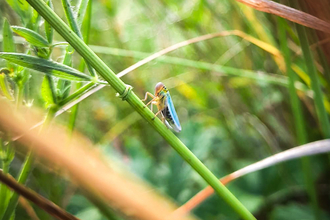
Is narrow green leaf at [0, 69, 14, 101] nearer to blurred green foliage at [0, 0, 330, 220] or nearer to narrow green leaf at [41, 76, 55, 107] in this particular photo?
narrow green leaf at [41, 76, 55, 107]

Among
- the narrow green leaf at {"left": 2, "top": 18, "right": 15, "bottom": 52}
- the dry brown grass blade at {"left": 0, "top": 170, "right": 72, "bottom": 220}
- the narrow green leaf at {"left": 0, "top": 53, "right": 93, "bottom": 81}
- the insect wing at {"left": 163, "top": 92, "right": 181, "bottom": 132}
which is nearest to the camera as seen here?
the dry brown grass blade at {"left": 0, "top": 170, "right": 72, "bottom": 220}

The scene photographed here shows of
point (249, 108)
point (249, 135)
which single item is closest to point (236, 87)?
point (249, 108)

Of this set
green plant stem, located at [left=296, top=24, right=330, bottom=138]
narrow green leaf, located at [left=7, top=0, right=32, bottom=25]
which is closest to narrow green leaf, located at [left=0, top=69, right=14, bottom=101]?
narrow green leaf, located at [left=7, top=0, right=32, bottom=25]

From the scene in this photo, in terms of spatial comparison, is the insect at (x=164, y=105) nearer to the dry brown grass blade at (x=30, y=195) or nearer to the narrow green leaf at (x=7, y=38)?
the narrow green leaf at (x=7, y=38)

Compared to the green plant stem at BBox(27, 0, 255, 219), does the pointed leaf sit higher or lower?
higher

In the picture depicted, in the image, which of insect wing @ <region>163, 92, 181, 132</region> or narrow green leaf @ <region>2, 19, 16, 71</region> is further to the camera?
insect wing @ <region>163, 92, 181, 132</region>

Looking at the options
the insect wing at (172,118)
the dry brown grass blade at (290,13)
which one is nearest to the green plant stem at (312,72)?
the dry brown grass blade at (290,13)
